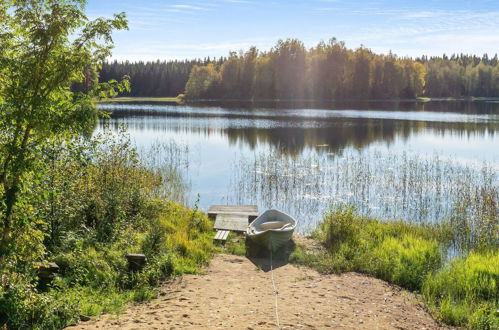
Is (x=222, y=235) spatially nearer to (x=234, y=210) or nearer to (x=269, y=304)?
(x=234, y=210)

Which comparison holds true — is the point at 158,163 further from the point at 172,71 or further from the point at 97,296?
the point at 172,71

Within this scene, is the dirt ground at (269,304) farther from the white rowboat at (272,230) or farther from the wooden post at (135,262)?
the white rowboat at (272,230)

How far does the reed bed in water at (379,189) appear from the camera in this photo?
16781 mm

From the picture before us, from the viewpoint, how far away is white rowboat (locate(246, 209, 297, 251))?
1276 cm

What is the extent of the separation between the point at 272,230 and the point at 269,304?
408 cm

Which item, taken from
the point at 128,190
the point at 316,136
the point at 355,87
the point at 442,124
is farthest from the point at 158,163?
the point at 355,87

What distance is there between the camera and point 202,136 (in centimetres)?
4031

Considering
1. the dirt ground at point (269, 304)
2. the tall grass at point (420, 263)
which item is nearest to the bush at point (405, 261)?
the tall grass at point (420, 263)

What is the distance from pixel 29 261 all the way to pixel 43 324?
973mm

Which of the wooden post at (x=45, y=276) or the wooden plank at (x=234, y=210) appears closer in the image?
the wooden post at (x=45, y=276)

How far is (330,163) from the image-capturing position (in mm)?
27844

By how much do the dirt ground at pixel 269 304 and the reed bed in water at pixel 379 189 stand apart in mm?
5616

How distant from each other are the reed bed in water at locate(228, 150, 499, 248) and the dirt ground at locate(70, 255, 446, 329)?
5.62 meters

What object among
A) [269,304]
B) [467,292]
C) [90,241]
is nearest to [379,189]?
[467,292]
